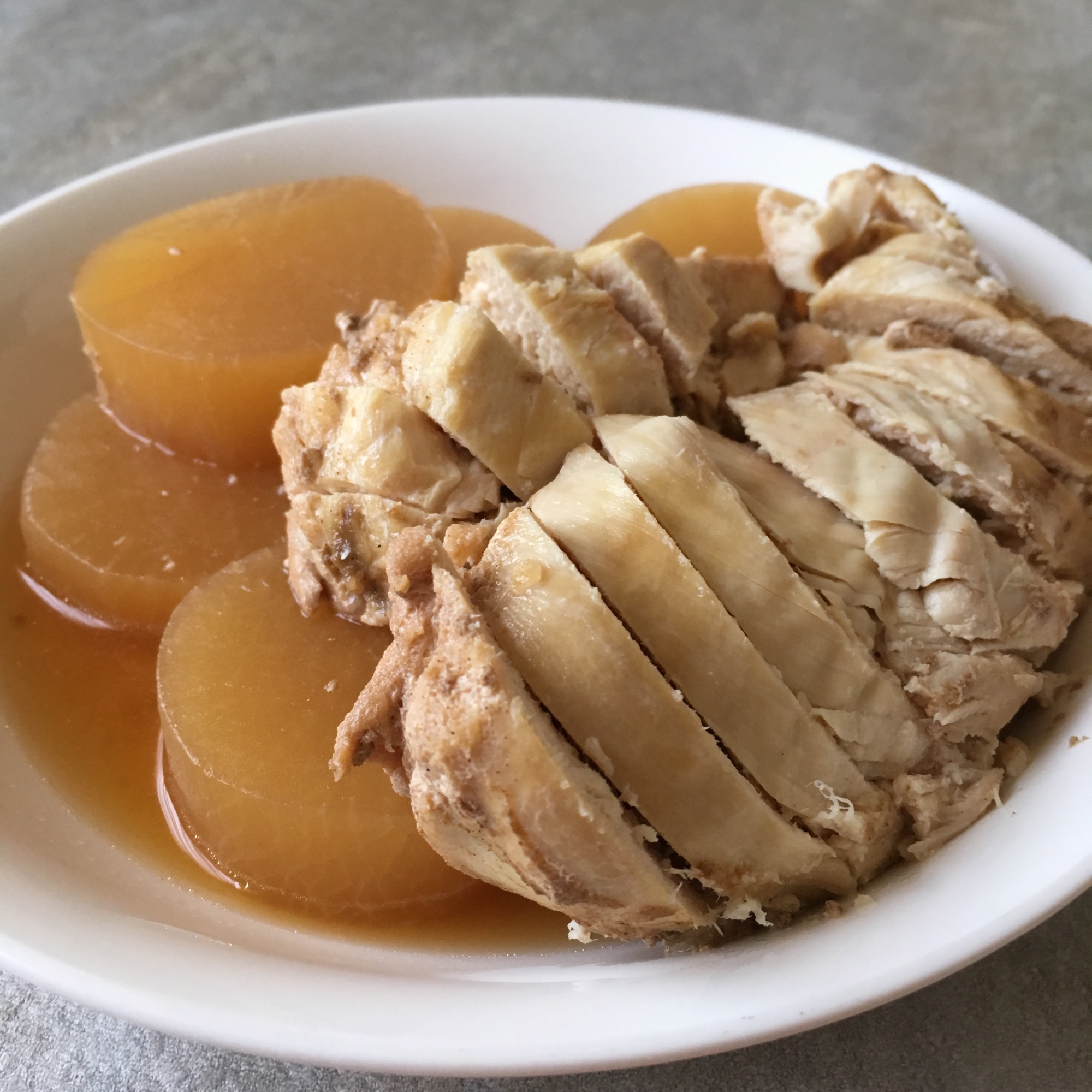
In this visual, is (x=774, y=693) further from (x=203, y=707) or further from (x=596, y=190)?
(x=596, y=190)

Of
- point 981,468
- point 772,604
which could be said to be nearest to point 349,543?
point 772,604

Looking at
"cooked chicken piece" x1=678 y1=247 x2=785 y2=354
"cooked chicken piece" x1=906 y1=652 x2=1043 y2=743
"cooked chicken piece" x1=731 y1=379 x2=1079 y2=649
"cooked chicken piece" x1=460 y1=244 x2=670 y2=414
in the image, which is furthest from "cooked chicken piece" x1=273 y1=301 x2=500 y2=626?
"cooked chicken piece" x1=906 y1=652 x2=1043 y2=743

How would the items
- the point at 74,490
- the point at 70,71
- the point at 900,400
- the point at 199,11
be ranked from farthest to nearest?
1. the point at 199,11
2. the point at 70,71
3. the point at 74,490
4. the point at 900,400

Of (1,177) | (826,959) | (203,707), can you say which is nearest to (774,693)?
(826,959)

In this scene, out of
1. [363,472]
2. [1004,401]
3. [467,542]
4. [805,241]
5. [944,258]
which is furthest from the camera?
[805,241]

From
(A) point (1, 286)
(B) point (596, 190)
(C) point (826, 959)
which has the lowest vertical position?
(C) point (826, 959)

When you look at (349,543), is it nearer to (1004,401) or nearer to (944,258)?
(1004,401)

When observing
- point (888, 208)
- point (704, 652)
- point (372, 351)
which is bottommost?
point (704, 652)
